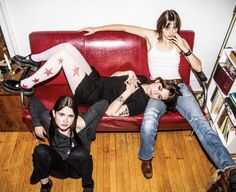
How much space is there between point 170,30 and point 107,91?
91 cm

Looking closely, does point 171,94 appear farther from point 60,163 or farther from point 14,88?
point 14,88

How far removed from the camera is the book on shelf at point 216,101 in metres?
2.94

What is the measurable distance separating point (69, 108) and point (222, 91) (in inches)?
65.9

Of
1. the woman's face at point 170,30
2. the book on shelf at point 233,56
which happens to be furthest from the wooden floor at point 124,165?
the woman's face at point 170,30

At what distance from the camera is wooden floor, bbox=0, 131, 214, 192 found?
2.59 m

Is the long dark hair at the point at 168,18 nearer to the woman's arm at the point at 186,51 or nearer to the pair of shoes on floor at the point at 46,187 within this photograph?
the woman's arm at the point at 186,51

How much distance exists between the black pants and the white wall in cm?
155

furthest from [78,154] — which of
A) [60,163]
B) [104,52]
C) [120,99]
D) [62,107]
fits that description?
[104,52]

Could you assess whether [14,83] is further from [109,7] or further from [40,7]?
[109,7]

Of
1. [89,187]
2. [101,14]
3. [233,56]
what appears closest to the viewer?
[89,187]

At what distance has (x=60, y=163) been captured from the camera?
230 cm

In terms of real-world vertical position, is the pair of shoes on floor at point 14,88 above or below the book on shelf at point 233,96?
below

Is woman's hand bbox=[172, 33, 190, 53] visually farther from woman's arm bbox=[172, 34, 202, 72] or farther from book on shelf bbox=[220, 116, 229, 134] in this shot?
book on shelf bbox=[220, 116, 229, 134]

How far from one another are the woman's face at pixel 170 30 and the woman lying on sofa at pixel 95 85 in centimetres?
47
